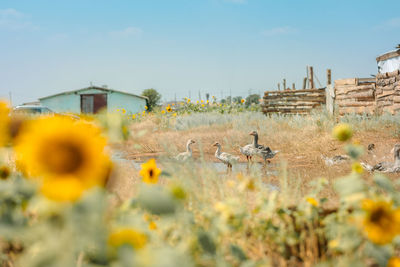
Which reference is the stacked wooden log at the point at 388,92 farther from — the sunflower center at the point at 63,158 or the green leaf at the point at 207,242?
the sunflower center at the point at 63,158

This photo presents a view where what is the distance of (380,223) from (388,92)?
1263 cm

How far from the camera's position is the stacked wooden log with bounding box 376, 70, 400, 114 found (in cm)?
1196

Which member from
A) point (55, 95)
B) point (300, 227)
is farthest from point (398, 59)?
point (55, 95)

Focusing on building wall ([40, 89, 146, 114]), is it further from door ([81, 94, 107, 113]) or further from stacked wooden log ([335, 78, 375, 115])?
stacked wooden log ([335, 78, 375, 115])

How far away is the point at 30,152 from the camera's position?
0.90 m

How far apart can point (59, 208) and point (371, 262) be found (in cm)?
146

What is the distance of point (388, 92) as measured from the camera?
487 inches

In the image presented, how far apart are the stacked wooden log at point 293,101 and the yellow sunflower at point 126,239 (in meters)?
16.9

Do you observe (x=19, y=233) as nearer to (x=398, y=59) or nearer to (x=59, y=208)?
(x=59, y=208)

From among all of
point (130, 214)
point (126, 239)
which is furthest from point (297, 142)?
point (126, 239)

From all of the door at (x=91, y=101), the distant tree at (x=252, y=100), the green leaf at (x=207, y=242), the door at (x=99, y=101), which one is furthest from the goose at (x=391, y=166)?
the distant tree at (x=252, y=100)

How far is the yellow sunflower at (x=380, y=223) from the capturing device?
1.22 metres

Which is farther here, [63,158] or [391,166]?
[391,166]

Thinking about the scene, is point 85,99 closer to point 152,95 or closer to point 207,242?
point 152,95
